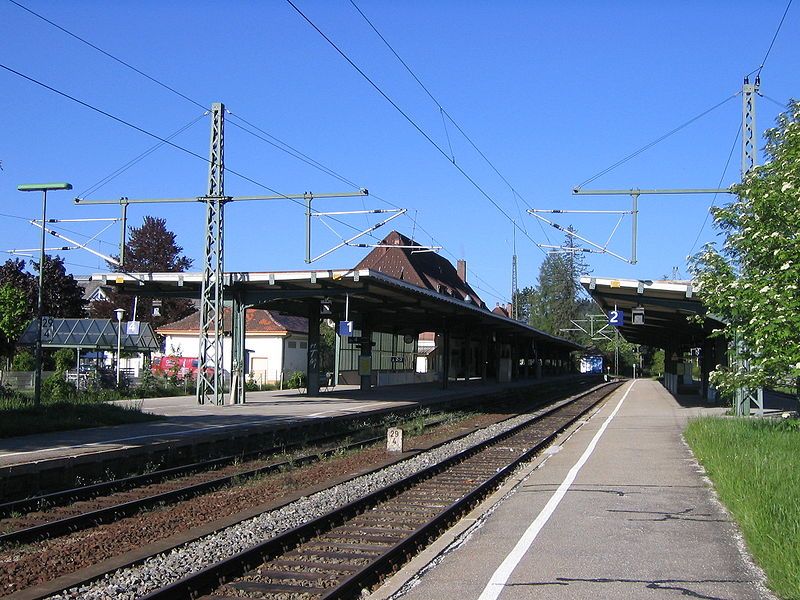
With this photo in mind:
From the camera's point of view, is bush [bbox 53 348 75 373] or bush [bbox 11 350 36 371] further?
bush [bbox 11 350 36 371]

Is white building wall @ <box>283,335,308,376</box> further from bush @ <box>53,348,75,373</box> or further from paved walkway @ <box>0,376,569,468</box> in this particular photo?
paved walkway @ <box>0,376,569,468</box>

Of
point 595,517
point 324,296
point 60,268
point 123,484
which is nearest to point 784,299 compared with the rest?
point 595,517

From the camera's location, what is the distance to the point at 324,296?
31781 mm

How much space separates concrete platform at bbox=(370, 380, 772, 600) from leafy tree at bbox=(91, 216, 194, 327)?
208 ft

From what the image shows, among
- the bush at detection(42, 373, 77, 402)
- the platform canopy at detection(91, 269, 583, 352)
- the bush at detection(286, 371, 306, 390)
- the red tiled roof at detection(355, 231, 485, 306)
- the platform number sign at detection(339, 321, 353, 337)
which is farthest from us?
the red tiled roof at detection(355, 231, 485, 306)

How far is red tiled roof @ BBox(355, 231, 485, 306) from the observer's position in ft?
224

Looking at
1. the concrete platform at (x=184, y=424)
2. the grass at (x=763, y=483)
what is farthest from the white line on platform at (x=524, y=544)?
the concrete platform at (x=184, y=424)

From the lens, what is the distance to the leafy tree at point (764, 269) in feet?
43.3

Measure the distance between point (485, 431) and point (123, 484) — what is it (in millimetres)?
11888

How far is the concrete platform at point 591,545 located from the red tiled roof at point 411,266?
48.6 m

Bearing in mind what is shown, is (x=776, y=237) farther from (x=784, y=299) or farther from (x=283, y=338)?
(x=283, y=338)

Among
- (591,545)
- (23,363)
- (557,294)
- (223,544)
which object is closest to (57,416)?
(223,544)

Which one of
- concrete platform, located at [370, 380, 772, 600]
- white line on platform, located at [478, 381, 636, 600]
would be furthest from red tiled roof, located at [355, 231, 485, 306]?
concrete platform, located at [370, 380, 772, 600]

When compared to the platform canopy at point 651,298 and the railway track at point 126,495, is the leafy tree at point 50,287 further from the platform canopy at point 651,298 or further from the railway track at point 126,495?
the railway track at point 126,495
